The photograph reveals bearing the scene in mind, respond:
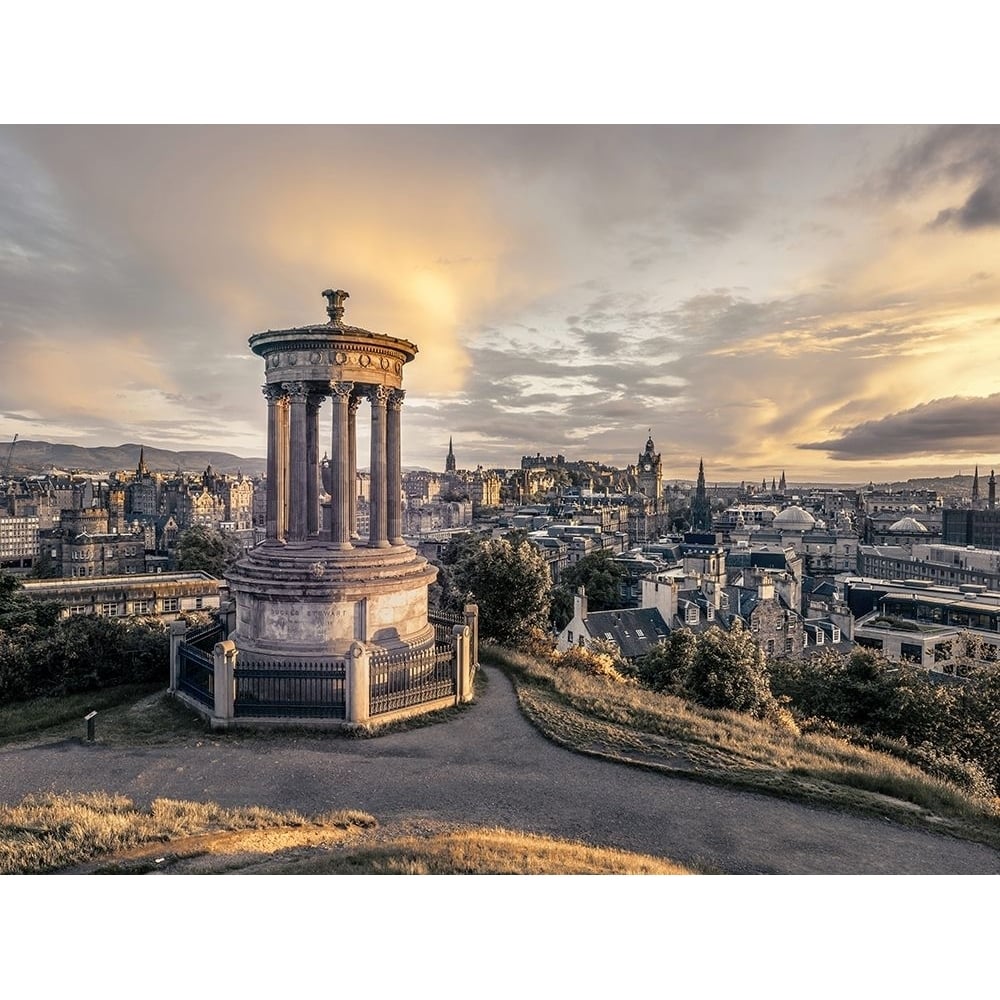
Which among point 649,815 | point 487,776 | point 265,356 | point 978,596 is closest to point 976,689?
point 649,815

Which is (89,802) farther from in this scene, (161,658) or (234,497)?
(234,497)

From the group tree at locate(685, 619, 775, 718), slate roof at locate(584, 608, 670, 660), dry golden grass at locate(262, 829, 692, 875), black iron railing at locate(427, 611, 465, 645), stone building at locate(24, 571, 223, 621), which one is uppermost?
black iron railing at locate(427, 611, 465, 645)

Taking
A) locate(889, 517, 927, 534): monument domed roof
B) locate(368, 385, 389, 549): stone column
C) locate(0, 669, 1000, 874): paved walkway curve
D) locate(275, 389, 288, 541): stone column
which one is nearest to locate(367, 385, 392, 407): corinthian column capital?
locate(368, 385, 389, 549): stone column

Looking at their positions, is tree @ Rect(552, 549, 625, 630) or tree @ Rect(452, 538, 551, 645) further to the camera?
tree @ Rect(552, 549, 625, 630)

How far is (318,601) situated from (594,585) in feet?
139

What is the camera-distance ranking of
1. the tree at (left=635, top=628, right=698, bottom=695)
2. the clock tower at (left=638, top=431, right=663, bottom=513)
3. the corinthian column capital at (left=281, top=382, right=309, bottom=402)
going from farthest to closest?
the clock tower at (left=638, top=431, right=663, bottom=513), the tree at (left=635, top=628, right=698, bottom=695), the corinthian column capital at (left=281, top=382, right=309, bottom=402)

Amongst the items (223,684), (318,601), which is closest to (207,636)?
(223,684)

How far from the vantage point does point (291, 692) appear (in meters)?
11.6

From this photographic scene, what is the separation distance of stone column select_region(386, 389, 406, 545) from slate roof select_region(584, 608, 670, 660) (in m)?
20.9

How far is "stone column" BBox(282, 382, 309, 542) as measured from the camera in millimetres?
13969

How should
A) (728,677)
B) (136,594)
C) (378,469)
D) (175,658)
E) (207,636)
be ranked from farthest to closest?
(136,594)
(728,677)
(207,636)
(378,469)
(175,658)

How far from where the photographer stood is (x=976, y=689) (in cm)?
1827

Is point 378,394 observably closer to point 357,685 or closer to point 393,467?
point 393,467

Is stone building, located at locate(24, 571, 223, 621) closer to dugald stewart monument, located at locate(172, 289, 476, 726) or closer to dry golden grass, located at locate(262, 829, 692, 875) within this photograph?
dugald stewart monument, located at locate(172, 289, 476, 726)
